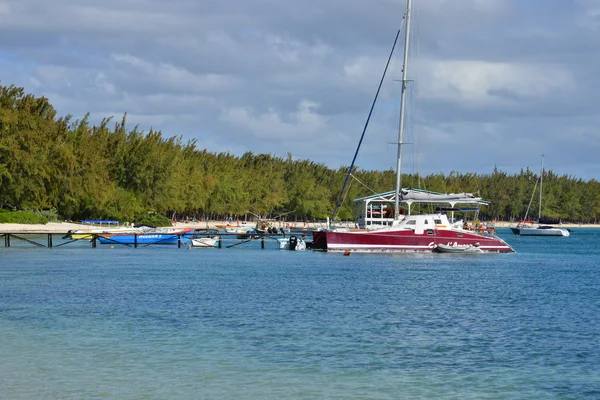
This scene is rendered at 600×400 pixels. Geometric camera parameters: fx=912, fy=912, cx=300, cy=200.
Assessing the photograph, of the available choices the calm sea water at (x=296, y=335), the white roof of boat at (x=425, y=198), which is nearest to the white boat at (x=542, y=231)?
the white roof of boat at (x=425, y=198)

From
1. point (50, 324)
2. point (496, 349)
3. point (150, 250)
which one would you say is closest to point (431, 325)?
point (496, 349)

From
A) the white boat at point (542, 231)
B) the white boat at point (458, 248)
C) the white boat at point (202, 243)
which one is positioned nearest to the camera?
the white boat at point (458, 248)

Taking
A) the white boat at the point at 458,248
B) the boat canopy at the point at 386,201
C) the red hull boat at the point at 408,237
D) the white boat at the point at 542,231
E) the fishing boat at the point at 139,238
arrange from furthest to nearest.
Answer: the white boat at the point at 542,231 → the fishing boat at the point at 139,238 → the boat canopy at the point at 386,201 → the white boat at the point at 458,248 → the red hull boat at the point at 408,237

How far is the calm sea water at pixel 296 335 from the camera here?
24531mm

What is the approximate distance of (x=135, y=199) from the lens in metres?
152

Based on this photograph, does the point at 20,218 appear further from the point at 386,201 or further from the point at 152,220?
the point at 386,201

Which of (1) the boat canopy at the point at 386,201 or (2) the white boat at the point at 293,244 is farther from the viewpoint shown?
(2) the white boat at the point at 293,244

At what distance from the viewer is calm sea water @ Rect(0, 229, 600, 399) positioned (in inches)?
966

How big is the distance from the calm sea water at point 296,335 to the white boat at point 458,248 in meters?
17.0

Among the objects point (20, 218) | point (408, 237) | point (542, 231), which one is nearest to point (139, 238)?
point (20, 218)

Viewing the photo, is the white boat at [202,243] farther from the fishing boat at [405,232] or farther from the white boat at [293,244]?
the fishing boat at [405,232]

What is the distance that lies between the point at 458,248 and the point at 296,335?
52571 mm

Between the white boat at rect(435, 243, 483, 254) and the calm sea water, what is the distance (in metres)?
17.0

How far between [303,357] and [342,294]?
2077 centimetres
